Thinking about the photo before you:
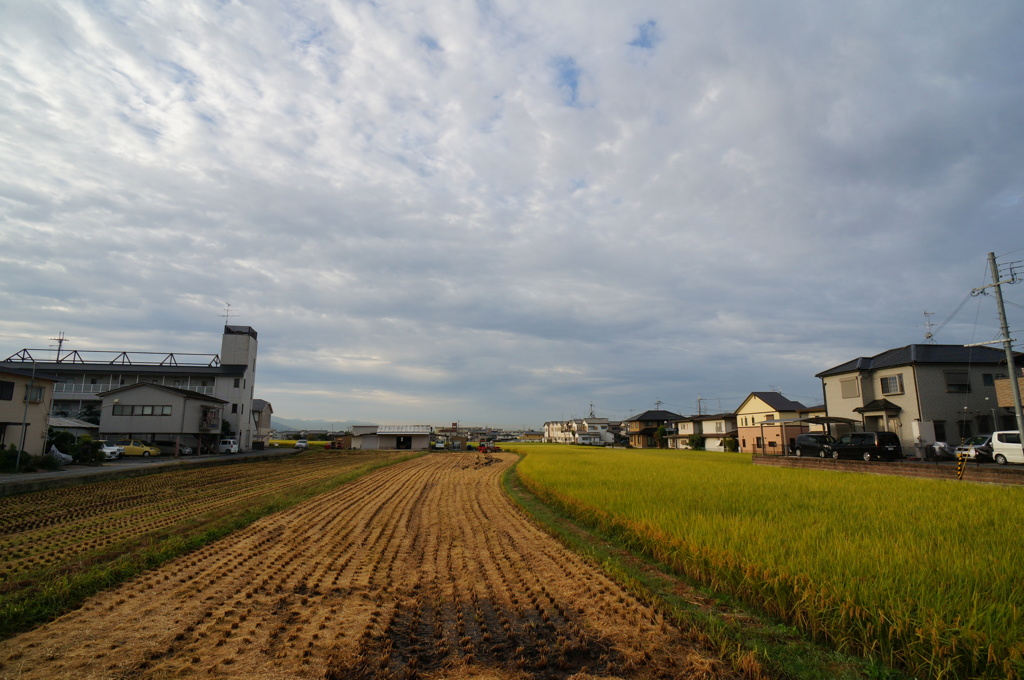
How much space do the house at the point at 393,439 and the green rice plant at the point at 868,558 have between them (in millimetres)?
61599

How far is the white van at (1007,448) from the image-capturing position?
1986 centimetres

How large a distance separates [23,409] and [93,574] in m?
26.0

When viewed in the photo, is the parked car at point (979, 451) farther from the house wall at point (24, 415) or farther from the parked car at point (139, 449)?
the parked car at point (139, 449)

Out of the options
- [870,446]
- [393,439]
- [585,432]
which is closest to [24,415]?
[870,446]

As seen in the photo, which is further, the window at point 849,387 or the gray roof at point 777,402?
the gray roof at point 777,402

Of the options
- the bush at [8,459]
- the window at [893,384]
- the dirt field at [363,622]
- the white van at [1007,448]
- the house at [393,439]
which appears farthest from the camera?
the house at [393,439]

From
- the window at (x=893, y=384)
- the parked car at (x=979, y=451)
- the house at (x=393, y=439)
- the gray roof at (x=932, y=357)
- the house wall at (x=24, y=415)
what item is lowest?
the house at (x=393, y=439)

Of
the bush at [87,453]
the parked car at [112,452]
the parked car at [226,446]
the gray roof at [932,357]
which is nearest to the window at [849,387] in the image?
the gray roof at [932,357]

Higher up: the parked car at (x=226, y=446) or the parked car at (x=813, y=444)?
the parked car at (x=813, y=444)

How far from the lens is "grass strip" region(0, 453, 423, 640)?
547 centimetres

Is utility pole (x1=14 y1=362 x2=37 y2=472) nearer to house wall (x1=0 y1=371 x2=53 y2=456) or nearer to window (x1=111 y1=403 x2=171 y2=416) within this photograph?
house wall (x1=0 y1=371 x2=53 y2=456)

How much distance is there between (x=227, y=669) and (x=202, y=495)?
48.7 feet

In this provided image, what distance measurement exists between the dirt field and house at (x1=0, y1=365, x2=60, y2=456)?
23537 millimetres

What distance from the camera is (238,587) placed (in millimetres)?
6613
